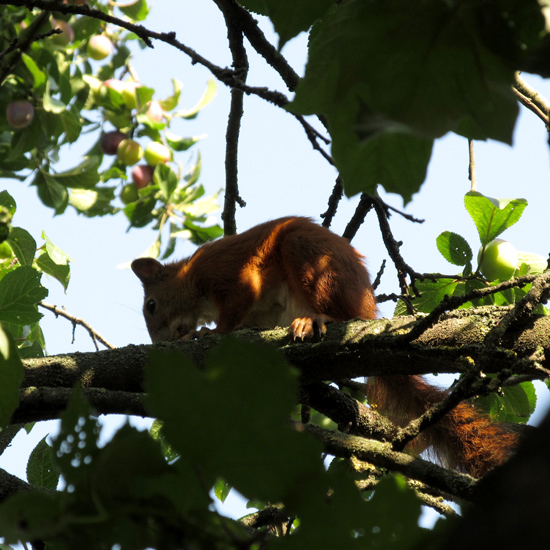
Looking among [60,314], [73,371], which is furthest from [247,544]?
[60,314]

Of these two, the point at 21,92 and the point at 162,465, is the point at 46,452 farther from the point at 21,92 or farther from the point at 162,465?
the point at 21,92

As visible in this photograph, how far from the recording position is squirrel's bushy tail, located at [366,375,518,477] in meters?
2.25

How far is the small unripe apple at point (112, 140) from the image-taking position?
15.9 feet

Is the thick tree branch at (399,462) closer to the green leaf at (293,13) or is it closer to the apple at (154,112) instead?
the green leaf at (293,13)

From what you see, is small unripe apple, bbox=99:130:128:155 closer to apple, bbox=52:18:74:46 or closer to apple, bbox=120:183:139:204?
apple, bbox=120:183:139:204

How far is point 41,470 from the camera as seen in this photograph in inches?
75.2

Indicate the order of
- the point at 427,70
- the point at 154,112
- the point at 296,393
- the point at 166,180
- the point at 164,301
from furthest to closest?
the point at 154,112 → the point at 166,180 → the point at 164,301 → the point at 427,70 → the point at 296,393

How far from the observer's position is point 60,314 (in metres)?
3.16

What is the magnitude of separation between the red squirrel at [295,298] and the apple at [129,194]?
56 cm

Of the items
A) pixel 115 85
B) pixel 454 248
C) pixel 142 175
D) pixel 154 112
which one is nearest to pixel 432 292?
pixel 454 248

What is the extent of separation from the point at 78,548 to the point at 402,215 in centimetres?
217

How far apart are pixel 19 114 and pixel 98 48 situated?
1.40m

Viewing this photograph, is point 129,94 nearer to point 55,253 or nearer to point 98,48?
point 98,48

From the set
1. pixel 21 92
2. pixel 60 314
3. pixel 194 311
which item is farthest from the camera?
pixel 194 311
